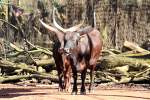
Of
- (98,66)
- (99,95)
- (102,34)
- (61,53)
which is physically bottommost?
(99,95)

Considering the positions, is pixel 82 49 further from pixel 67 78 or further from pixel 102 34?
pixel 102 34

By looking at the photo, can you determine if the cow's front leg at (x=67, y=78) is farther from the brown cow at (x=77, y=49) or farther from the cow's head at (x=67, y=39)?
the cow's head at (x=67, y=39)

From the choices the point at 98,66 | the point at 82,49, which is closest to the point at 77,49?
the point at 82,49

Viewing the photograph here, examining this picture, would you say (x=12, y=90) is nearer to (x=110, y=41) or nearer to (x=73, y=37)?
(x=73, y=37)

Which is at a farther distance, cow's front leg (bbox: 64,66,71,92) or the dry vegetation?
the dry vegetation

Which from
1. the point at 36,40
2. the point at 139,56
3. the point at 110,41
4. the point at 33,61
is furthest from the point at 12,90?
the point at 36,40

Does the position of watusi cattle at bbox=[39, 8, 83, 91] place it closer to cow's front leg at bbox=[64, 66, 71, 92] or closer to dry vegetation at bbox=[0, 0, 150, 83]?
cow's front leg at bbox=[64, 66, 71, 92]

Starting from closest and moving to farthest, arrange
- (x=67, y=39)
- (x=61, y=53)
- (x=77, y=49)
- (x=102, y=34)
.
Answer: (x=67, y=39)
(x=61, y=53)
(x=77, y=49)
(x=102, y=34)

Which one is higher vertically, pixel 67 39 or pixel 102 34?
pixel 102 34

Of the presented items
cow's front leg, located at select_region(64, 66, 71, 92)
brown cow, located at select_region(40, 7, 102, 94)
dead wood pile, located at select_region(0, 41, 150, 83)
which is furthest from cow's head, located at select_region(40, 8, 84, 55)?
dead wood pile, located at select_region(0, 41, 150, 83)

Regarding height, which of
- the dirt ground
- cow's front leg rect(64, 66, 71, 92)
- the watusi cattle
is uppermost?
the watusi cattle

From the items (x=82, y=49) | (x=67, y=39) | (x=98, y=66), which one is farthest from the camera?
(x=98, y=66)

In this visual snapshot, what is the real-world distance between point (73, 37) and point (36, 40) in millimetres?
12695

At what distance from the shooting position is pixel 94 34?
11602 millimetres
